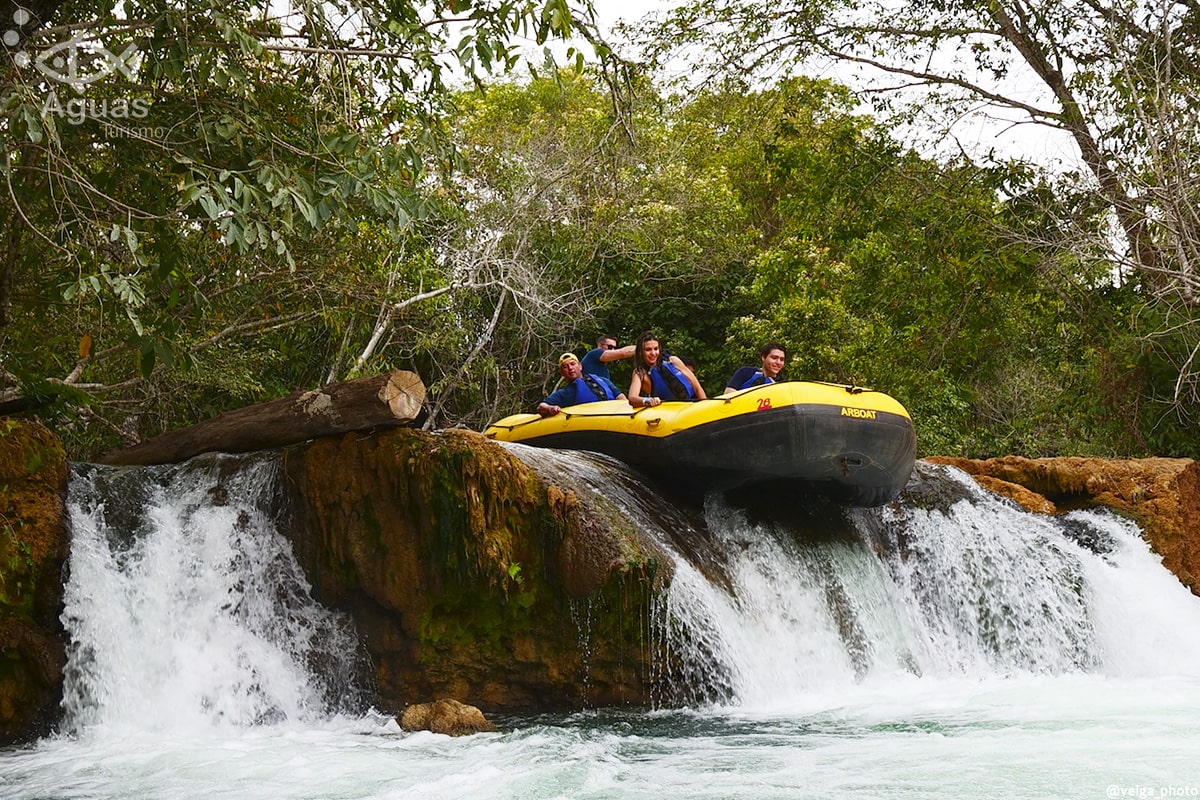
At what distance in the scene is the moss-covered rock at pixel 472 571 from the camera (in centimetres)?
685

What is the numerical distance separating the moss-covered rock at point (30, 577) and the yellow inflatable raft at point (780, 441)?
3.66 meters

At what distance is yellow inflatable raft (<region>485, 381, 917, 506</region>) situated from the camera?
7.72 m

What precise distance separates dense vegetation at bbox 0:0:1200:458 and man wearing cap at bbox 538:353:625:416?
4.76 feet

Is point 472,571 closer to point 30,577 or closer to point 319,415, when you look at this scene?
point 319,415

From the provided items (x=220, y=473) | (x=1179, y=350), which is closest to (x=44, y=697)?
(x=220, y=473)

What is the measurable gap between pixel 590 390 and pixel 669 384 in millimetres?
648

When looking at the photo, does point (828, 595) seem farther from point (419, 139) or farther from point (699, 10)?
point (699, 10)

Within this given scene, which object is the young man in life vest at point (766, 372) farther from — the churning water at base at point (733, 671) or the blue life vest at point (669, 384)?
the churning water at base at point (733, 671)

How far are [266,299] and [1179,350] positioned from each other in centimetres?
867

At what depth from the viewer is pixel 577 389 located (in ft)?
31.1

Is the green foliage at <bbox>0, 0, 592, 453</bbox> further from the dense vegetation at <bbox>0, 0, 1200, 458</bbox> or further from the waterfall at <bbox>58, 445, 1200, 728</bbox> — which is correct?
the waterfall at <bbox>58, 445, 1200, 728</bbox>

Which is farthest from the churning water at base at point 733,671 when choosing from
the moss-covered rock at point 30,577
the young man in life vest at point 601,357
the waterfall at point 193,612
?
the young man in life vest at point 601,357

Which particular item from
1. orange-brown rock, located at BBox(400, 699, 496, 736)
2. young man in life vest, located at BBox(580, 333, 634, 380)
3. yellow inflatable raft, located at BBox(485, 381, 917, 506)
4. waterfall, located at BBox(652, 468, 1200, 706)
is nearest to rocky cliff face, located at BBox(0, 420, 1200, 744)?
waterfall, located at BBox(652, 468, 1200, 706)

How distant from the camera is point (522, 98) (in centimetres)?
2325
